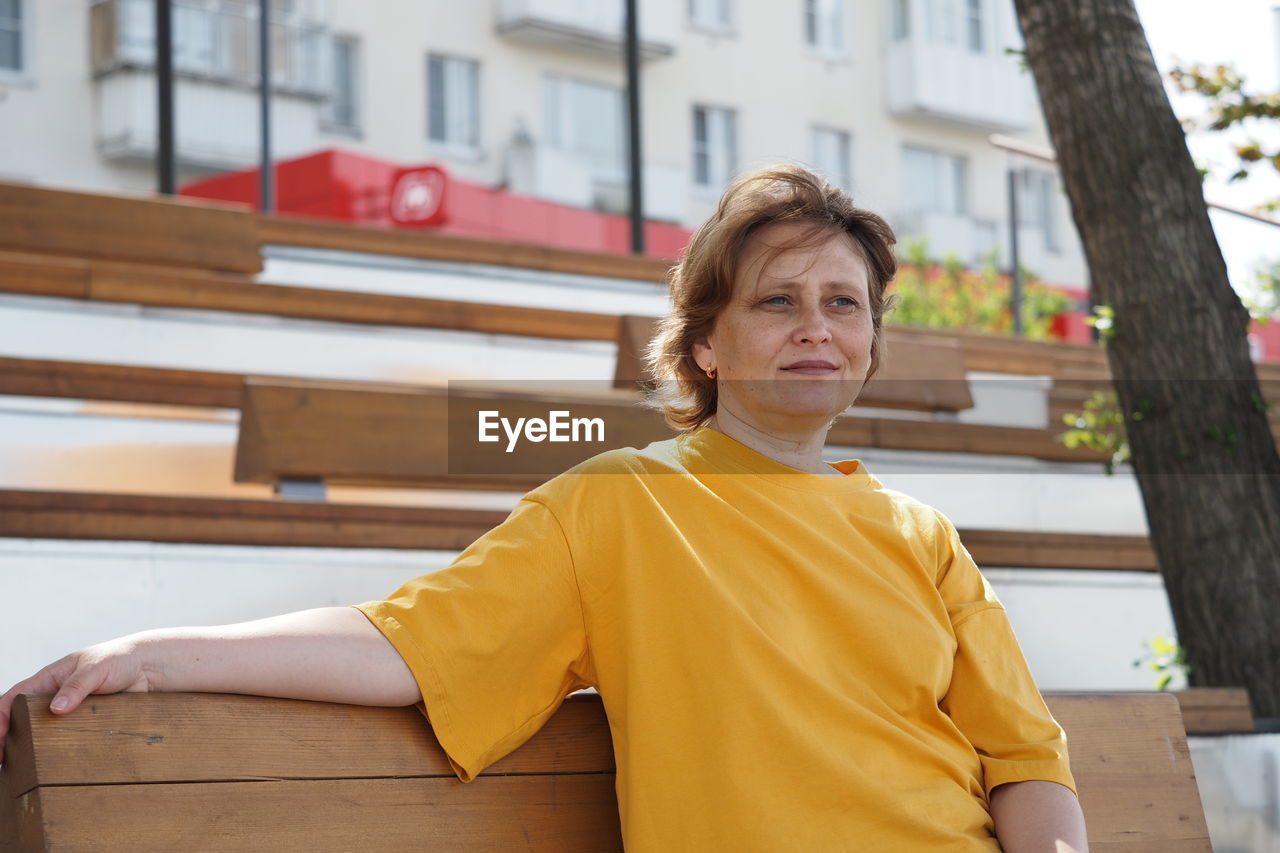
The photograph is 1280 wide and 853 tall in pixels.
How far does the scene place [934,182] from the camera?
25375 mm

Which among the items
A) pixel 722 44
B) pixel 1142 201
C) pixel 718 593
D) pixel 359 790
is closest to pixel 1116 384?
pixel 1142 201

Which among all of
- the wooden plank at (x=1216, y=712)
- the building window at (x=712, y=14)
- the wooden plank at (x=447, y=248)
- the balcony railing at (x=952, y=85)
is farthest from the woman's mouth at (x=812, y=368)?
A: the balcony railing at (x=952, y=85)

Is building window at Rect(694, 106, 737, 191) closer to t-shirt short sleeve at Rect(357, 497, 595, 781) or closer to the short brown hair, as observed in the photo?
the short brown hair

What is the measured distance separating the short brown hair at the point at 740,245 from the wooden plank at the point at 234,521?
1653mm

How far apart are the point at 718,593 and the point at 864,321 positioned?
0.45 meters

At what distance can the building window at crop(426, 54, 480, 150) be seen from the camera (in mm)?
20766

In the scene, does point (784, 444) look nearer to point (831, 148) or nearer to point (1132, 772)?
point (1132, 772)

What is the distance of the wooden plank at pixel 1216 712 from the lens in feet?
10.1

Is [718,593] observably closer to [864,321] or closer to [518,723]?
[518,723]

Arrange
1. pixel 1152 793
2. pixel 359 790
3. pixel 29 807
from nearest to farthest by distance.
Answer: pixel 29 807 → pixel 359 790 → pixel 1152 793

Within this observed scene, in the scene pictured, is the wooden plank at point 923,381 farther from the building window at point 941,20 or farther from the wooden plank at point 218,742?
the building window at point 941,20

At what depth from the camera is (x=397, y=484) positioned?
150 inches

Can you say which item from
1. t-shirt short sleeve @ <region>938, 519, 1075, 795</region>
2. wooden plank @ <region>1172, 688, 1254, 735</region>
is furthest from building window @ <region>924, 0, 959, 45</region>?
t-shirt short sleeve @ <region>938, 519, 1075, 795</region>

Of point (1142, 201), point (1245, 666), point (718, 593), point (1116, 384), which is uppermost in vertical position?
point (1142, 201)
